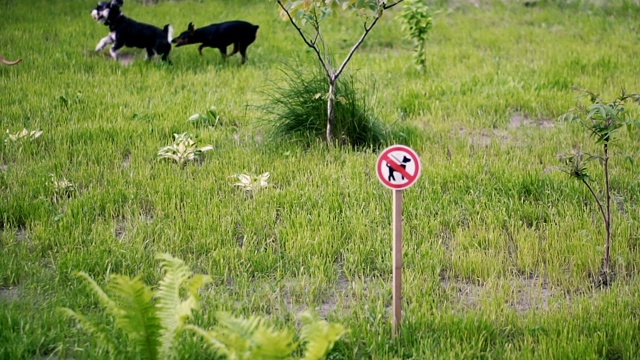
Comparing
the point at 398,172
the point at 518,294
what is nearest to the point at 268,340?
the point at 398,172

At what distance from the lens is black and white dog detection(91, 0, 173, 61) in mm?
8602

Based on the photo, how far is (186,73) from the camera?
8461 mm

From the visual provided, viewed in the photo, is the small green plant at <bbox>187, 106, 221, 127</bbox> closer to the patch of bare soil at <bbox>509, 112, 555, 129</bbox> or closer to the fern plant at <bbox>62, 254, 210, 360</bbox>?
the patch of bare soil at <bbox>509, 112, 555, 129</bbox>

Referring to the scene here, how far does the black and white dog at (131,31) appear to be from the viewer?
8.60 meters

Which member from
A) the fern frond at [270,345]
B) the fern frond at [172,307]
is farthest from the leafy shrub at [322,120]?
the fern frond at [270,345]

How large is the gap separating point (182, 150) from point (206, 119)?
0.98 metres

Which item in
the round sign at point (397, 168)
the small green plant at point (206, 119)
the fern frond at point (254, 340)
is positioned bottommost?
the fern frond at point (254, 340)

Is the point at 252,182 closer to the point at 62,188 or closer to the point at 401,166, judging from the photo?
the point at 62,188

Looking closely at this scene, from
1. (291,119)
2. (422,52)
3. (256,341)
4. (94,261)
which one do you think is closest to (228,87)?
(291,119)

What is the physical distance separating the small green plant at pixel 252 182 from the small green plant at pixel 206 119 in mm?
1511

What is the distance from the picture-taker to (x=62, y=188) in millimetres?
5172

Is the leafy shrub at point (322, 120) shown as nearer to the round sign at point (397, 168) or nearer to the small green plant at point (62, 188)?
the small green plant at point (62, 188)

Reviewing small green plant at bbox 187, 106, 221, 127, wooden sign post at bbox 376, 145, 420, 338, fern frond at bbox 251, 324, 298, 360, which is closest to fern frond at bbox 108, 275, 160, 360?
fern frond at bbox 251, 324, 298, 360

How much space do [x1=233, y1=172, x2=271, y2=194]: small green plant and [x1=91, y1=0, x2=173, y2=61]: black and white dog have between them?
3.97m
